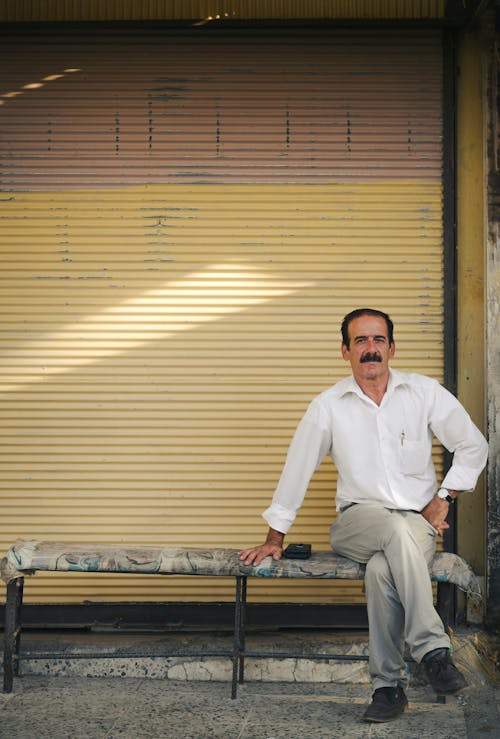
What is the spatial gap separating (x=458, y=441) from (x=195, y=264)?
76.7 inches

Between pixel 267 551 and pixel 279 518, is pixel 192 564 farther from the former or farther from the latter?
pixel 279 518

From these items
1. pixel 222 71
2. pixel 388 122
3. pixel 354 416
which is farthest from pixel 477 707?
pixel 222 71

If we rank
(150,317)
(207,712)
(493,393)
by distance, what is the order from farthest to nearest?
(150,317)
(493,393)
(207,712)

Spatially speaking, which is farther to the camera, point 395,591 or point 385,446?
point 385,446

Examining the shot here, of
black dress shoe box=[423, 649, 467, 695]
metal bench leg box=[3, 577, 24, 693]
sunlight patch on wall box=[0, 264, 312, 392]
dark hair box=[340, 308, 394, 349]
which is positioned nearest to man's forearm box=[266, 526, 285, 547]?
black dress shoe box=[423, 649, 467, 695]

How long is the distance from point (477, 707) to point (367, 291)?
2466 mm

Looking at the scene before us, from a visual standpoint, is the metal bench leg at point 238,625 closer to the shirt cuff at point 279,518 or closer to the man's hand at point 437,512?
the shirt cuff at point 279,518

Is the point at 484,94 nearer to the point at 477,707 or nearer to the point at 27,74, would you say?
the point at 27,74

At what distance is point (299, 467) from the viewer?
455 cm

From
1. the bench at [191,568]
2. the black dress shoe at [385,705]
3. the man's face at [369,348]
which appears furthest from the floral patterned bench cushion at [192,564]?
the man's face at [369,348]

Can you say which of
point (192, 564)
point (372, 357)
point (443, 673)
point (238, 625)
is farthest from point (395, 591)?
point (372, 357)

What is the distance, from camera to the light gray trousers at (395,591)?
3.87 m

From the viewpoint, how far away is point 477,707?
4320mm

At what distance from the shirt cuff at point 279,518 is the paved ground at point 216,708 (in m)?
0.86
